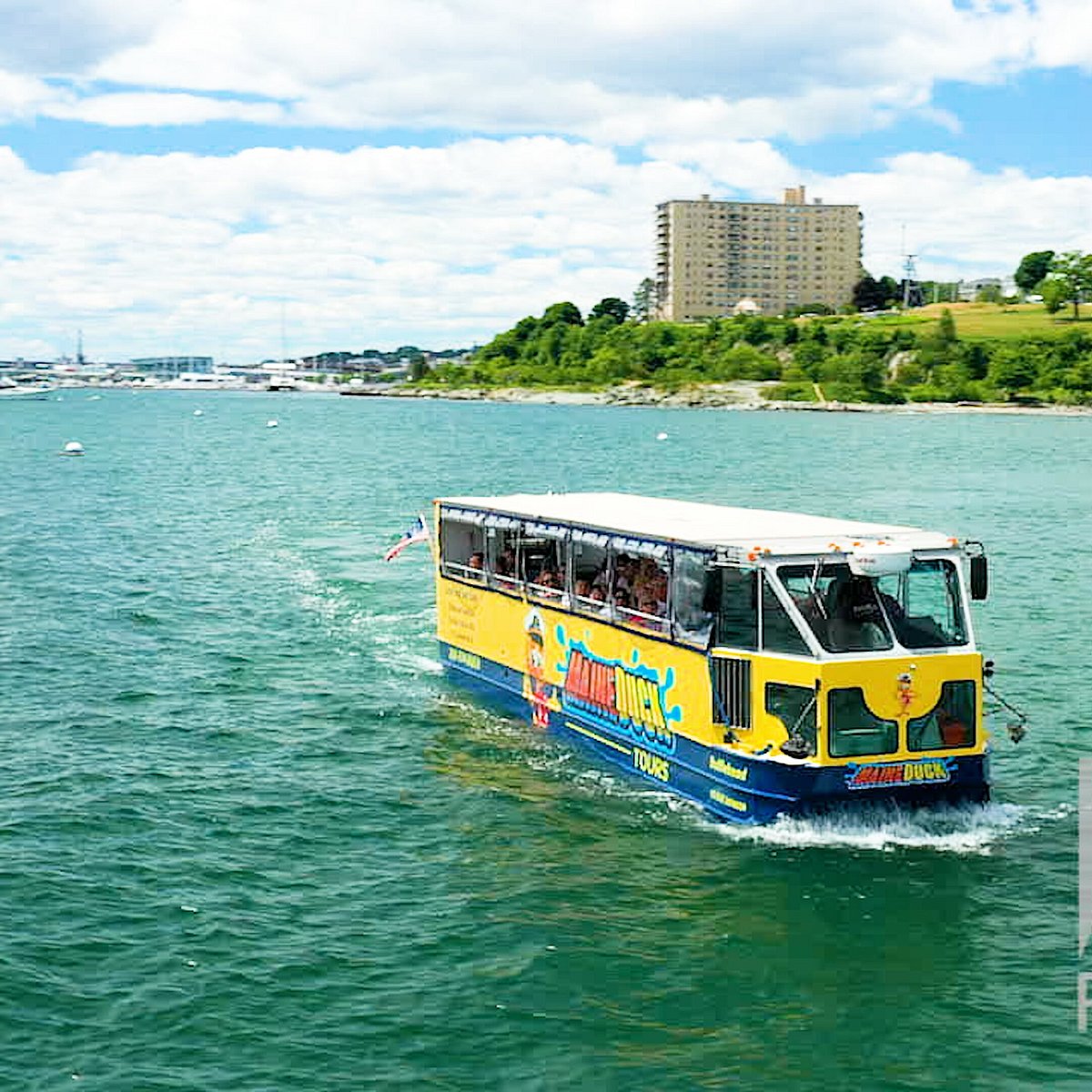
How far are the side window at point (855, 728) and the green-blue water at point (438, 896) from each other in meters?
1.03

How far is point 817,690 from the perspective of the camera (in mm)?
19531

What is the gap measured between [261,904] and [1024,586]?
29.5 metres

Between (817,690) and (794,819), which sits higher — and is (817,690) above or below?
above

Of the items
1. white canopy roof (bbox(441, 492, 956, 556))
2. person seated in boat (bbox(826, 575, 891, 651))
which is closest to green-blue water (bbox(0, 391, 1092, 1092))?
person seated in boat (bbox(826, 575, 891, 651))

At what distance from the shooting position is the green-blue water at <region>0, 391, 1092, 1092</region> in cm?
1493

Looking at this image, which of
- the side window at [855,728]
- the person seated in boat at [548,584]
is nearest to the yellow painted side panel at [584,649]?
the person seated in boat at [548,584]

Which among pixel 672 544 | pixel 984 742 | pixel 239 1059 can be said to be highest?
pixel 672 544

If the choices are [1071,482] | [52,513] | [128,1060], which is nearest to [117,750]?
[128,1060]

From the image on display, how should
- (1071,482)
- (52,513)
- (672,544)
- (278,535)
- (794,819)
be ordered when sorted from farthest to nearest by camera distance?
(1071,482) → (52,513) → (278,535) → (672,544) → (794,819)

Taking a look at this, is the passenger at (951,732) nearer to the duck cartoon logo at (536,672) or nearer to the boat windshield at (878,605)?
the boat windshield at (878,605)

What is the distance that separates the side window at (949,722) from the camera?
2005 cm

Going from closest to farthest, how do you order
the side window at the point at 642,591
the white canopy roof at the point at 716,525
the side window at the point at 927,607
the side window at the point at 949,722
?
the side window at the point at 949,722 → the side window at the point at 927,607 → the white canopy roof at the point at 716,525 → the side window at the point at 642,591

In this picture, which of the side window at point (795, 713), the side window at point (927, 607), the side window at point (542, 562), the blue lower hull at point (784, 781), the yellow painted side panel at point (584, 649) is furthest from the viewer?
the side window at point (542, 562)

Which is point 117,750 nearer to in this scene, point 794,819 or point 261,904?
point 261,904
